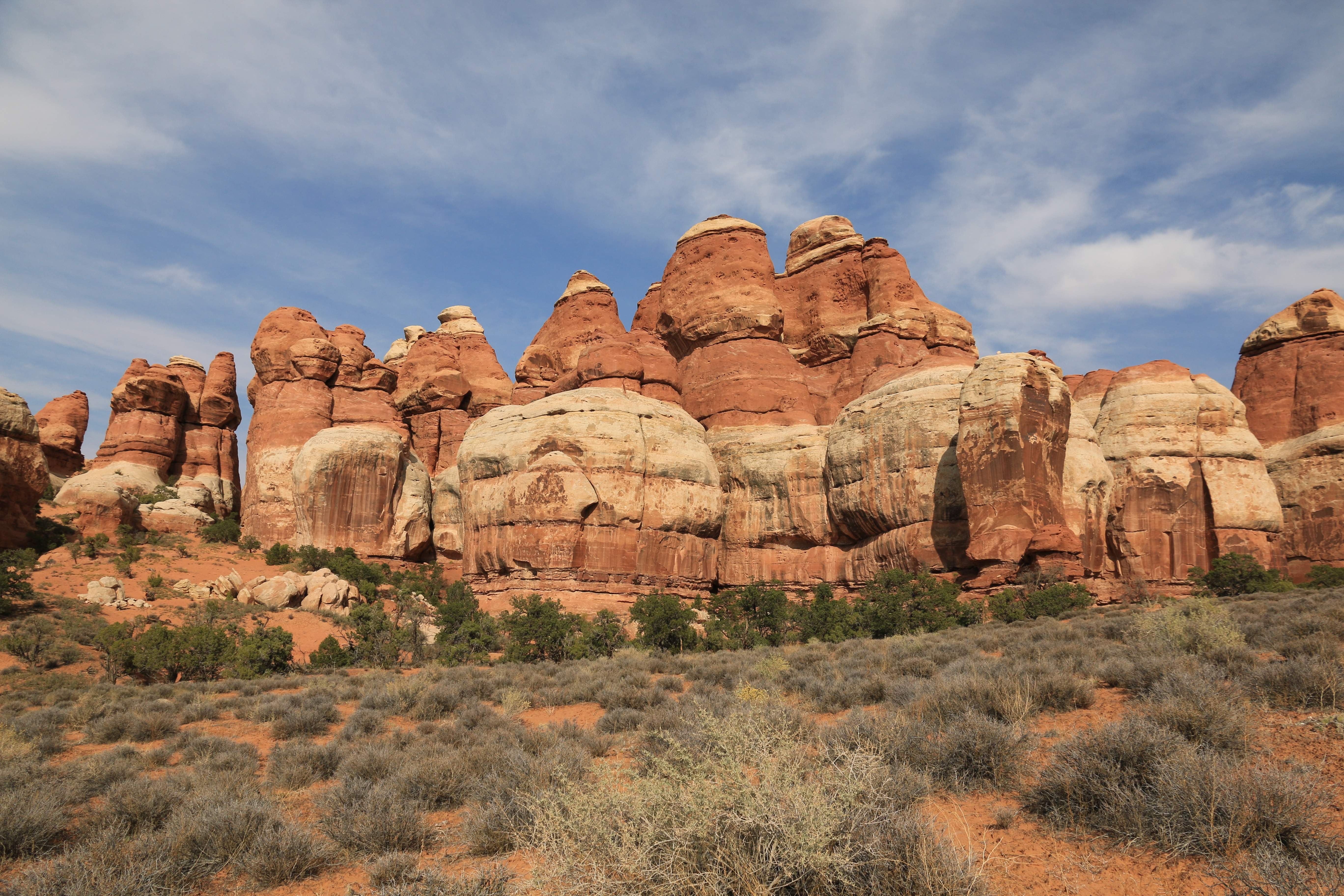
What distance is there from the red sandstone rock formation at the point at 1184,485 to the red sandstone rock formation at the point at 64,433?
70.9 metres

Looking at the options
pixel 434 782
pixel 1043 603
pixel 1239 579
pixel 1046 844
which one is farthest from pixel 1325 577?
pixel 434 782

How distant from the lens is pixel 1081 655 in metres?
10.5

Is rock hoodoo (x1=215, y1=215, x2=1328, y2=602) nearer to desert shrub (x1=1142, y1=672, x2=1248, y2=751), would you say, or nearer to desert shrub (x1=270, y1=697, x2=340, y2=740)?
desert shrub (x1=270, y1=697, x2=340, y2=740)

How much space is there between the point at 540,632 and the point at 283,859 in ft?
57.1

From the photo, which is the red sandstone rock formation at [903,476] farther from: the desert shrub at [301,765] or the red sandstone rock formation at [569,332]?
the desert shrub at [301,765]

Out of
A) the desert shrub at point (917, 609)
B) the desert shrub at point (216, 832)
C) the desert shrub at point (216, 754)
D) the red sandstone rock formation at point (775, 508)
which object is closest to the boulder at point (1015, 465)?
the desert shrub at point (917, 609)

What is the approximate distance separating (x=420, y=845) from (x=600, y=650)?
16514 mm

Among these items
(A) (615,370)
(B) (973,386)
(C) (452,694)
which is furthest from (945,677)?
(A) (615,370)

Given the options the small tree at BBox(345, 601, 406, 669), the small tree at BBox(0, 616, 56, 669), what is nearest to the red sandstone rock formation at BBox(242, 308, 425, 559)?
the small tree at BBox(0, 616, 56, 669)

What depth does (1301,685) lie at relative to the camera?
695cm

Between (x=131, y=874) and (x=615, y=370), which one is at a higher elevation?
(x=615, y=370)

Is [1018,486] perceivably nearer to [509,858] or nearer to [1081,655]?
[1081,655]

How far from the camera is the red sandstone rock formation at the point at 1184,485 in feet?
109

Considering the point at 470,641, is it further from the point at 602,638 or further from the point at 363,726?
the point at 363,726
